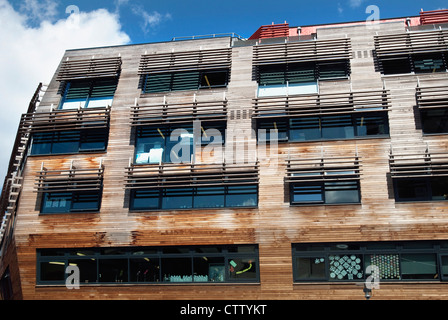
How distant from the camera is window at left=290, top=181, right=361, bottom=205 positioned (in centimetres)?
1614

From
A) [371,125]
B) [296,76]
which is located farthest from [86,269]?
[371,125]

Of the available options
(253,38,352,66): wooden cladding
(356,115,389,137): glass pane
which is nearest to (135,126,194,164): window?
(253,38,352,66): wooden cladding

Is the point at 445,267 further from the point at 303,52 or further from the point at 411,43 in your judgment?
the point at 303,52

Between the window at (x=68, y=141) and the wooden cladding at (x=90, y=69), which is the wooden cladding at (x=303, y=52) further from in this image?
the window at (x=68, y=141)

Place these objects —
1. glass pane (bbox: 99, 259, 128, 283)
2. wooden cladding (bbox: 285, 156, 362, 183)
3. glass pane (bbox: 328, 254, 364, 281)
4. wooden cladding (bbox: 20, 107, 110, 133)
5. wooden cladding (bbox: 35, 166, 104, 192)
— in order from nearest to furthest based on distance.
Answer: glass pane (bbox: 328, 254, 364, 281) < wooden cladding (bbox: 285, 156, 362, 183) < glass pane (bbox: 99, 259, 128, 283) < wooden cladding (bbox: 35, 166, 104, 192) < wooden cladding (bbox: 20, 107, 110, 133)

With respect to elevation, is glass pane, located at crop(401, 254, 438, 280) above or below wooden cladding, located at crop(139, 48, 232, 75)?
below

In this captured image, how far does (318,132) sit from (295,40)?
555cm

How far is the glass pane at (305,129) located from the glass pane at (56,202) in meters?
10.6

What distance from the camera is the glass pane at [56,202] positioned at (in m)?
18.1

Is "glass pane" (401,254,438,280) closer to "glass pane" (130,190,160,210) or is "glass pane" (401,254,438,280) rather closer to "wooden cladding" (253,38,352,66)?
"wooden cladding" (253,38,352,66)

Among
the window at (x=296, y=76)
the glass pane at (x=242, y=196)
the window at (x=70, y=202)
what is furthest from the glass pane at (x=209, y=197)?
the window at (x=296, y=76)

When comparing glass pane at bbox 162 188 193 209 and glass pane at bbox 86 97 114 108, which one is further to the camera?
glass pane at bbox 86 97 114 108

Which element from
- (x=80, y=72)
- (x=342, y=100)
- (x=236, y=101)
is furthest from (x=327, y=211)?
(x=80, y=72)

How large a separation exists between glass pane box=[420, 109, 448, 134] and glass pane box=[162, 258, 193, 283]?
11.4 meters
